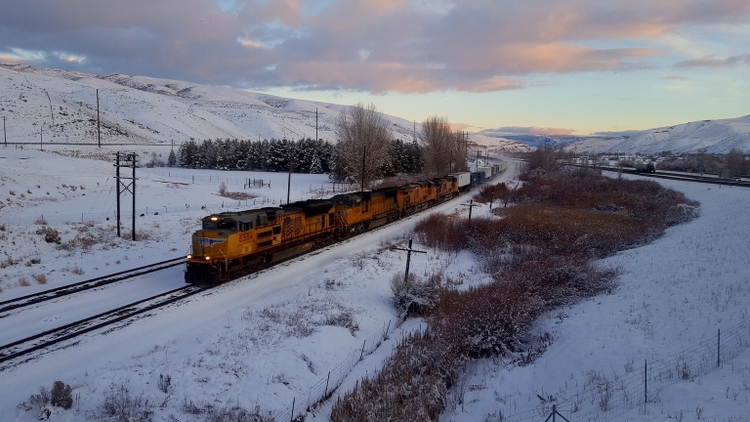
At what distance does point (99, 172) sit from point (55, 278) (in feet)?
132

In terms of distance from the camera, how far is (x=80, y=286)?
18578mm

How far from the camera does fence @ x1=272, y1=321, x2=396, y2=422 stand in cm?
1070

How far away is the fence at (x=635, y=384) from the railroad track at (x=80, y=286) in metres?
16.1

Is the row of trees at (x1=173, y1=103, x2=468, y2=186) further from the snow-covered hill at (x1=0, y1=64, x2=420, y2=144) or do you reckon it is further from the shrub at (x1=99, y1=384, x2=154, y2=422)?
the shrub at (x1=99, y1=384, x2=154, y2=422)

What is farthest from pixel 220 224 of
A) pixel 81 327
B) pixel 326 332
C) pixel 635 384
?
pixel 635 384

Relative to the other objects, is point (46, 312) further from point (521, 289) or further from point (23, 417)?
point (521, 289)

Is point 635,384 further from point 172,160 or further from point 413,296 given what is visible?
point 172,160

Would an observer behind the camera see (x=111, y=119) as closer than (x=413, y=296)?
No

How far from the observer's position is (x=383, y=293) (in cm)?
2050

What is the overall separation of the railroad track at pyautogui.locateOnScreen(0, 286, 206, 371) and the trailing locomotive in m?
1.33

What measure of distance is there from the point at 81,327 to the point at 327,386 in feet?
27.6

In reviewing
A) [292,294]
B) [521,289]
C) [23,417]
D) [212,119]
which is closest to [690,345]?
[521,289]

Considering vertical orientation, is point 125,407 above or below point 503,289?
below

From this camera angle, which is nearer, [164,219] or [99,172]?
[164,219]
